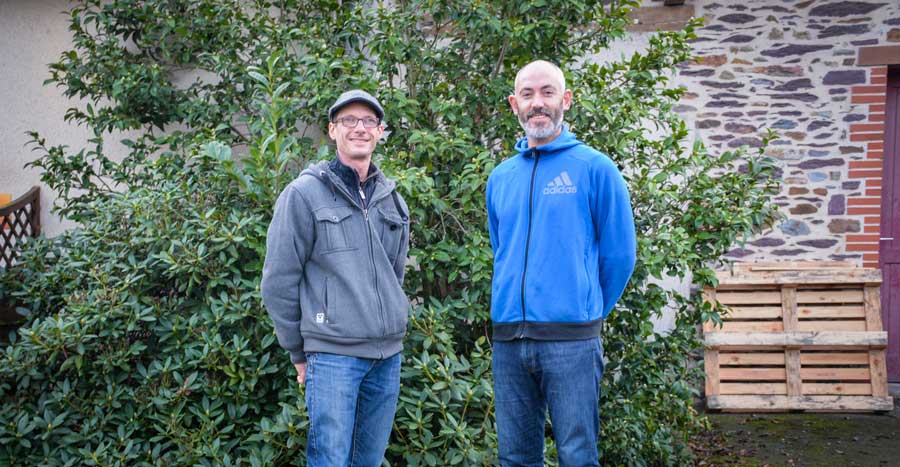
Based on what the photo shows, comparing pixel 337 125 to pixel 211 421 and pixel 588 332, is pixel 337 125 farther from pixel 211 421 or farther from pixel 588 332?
pixel 211 421

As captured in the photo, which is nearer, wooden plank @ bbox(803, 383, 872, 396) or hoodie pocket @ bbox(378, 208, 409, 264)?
hoodie pocket @ bbox(378, 208, 409, 264)

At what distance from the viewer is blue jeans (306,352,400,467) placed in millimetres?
2639

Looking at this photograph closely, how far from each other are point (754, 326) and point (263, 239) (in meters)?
4.59

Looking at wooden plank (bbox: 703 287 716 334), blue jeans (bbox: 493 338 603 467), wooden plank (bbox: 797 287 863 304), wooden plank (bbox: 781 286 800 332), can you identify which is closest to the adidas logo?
blue jeans (bbox: 493 338 603 467)

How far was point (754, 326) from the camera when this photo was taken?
21.4 feet

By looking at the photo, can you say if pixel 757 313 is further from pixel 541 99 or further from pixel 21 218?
pixel 21 218

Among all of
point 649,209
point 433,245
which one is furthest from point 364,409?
point 649,209

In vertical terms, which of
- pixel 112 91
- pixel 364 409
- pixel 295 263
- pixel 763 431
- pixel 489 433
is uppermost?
pixel 112 91

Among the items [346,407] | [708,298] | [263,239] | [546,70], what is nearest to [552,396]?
[346,407]

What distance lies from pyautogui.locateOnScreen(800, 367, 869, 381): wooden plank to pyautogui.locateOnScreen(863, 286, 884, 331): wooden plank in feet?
1.24

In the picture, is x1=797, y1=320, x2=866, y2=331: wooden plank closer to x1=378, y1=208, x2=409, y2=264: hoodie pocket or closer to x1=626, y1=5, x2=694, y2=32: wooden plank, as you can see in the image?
x1=626, y1=5, x2=694, y2=32: wooden plank

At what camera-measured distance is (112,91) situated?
5.22 m

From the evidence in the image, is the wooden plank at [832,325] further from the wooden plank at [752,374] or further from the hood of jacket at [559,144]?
the hood of jacket at [559,144]

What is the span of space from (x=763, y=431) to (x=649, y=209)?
249cm
